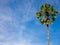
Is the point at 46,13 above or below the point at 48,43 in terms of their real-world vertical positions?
above

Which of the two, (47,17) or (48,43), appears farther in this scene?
(47,17)

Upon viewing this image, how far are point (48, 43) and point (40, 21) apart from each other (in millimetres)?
7401

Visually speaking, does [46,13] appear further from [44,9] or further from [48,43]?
[48,43]

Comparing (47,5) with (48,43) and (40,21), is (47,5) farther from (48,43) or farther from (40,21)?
(48,43)

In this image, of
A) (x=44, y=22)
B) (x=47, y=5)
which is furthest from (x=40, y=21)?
(x=47, y=5)

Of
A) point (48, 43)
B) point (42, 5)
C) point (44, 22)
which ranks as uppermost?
point (42, 5)

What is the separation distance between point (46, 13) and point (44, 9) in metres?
1.29

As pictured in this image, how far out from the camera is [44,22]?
56406mm

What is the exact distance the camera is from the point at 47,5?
2216 inches

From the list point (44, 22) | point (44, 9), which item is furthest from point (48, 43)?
point (44, 9)

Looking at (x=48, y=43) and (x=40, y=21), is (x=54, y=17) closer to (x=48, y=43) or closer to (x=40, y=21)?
(x=40, y=21)

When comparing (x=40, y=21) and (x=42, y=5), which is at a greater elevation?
(x=42, y=5)

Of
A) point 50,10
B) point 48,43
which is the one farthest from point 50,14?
point 48,43

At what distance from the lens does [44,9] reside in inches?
2226
